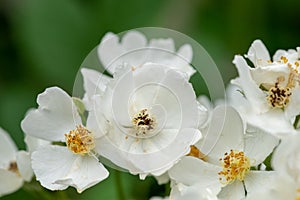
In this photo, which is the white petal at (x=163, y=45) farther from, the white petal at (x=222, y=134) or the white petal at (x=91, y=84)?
the white petal at (x=222, y=134)

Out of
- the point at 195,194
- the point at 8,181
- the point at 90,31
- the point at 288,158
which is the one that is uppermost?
the point at 288,158

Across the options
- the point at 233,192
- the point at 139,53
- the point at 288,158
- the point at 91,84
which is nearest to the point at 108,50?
the point at 139,53

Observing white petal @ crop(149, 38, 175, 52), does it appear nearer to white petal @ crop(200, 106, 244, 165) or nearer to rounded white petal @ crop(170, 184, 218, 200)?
white petal @ crop(200, 106, 244, 165)

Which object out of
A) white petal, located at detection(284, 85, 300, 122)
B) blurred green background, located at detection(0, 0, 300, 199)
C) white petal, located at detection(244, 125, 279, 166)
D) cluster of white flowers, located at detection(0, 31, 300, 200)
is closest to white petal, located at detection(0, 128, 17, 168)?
cluster of white flowers, located at detection(0, 31, 300, 200)

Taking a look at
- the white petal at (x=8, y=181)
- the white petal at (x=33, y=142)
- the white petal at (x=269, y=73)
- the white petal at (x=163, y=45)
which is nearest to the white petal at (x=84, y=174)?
the white petal at (x=33, y=142)

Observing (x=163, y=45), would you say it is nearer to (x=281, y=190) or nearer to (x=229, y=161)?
(x=229, y=161)

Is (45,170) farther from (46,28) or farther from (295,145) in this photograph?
(46,28)

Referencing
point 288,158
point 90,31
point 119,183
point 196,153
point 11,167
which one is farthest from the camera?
point 90,31

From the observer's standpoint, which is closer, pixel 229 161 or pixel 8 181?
pixel 229 161
